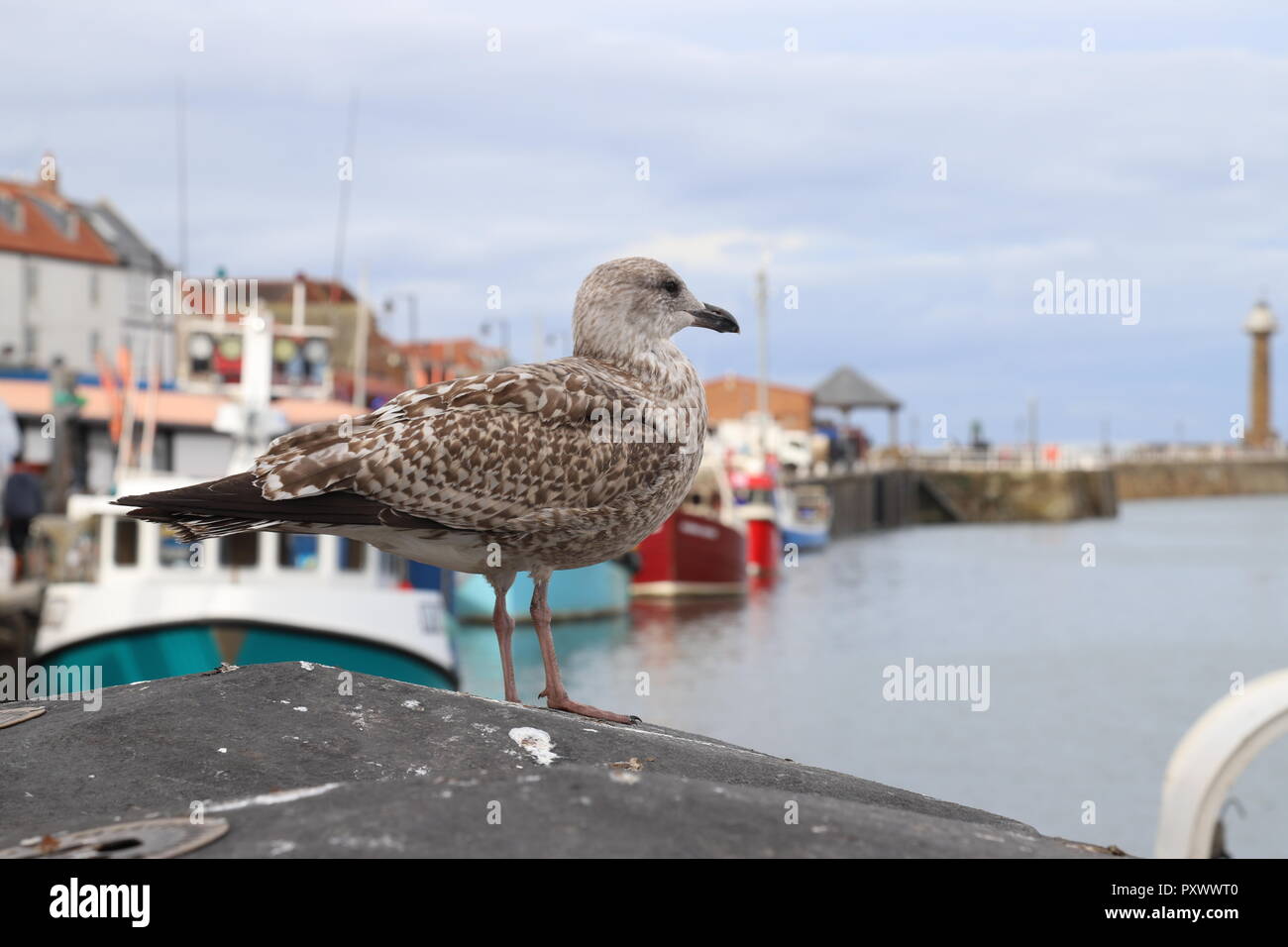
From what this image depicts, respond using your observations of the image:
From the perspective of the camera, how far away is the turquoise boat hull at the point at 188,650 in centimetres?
1586

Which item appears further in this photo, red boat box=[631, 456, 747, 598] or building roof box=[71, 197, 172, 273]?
building roof box=[71, 197, 172, 273]

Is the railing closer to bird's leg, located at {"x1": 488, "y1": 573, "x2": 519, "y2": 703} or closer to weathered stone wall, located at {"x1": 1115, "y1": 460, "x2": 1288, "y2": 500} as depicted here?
weathered stone wall, located at {"x1": 1115, "y1": 460, "x2": 1288, "y2": 500}

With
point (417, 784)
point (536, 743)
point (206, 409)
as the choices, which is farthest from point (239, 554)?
point (417, 784)

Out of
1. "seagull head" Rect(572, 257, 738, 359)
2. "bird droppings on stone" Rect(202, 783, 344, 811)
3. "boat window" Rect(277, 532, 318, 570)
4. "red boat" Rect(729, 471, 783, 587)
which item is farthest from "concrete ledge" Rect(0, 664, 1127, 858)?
"red boat" Rect(729, 471, 783, 587)

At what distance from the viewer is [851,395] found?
10250 centimetres

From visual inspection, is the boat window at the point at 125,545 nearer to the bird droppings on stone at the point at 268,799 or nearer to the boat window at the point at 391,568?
the boat window at the point at 391,568

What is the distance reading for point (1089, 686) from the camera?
34.7m

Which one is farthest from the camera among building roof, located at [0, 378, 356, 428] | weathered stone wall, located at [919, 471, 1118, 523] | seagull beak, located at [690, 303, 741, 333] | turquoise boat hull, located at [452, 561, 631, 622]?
weathered stone wall, located at [919, 471, 1118, 523]

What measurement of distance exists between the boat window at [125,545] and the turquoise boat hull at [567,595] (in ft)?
63.5

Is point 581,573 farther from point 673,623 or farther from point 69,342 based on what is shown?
point 69,342

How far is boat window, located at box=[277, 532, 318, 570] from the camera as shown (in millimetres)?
17016

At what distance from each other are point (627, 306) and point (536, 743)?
1889mm

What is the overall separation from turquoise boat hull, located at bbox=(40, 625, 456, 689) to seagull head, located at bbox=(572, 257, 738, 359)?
1038 cm

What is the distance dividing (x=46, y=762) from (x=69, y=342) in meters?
61.0
